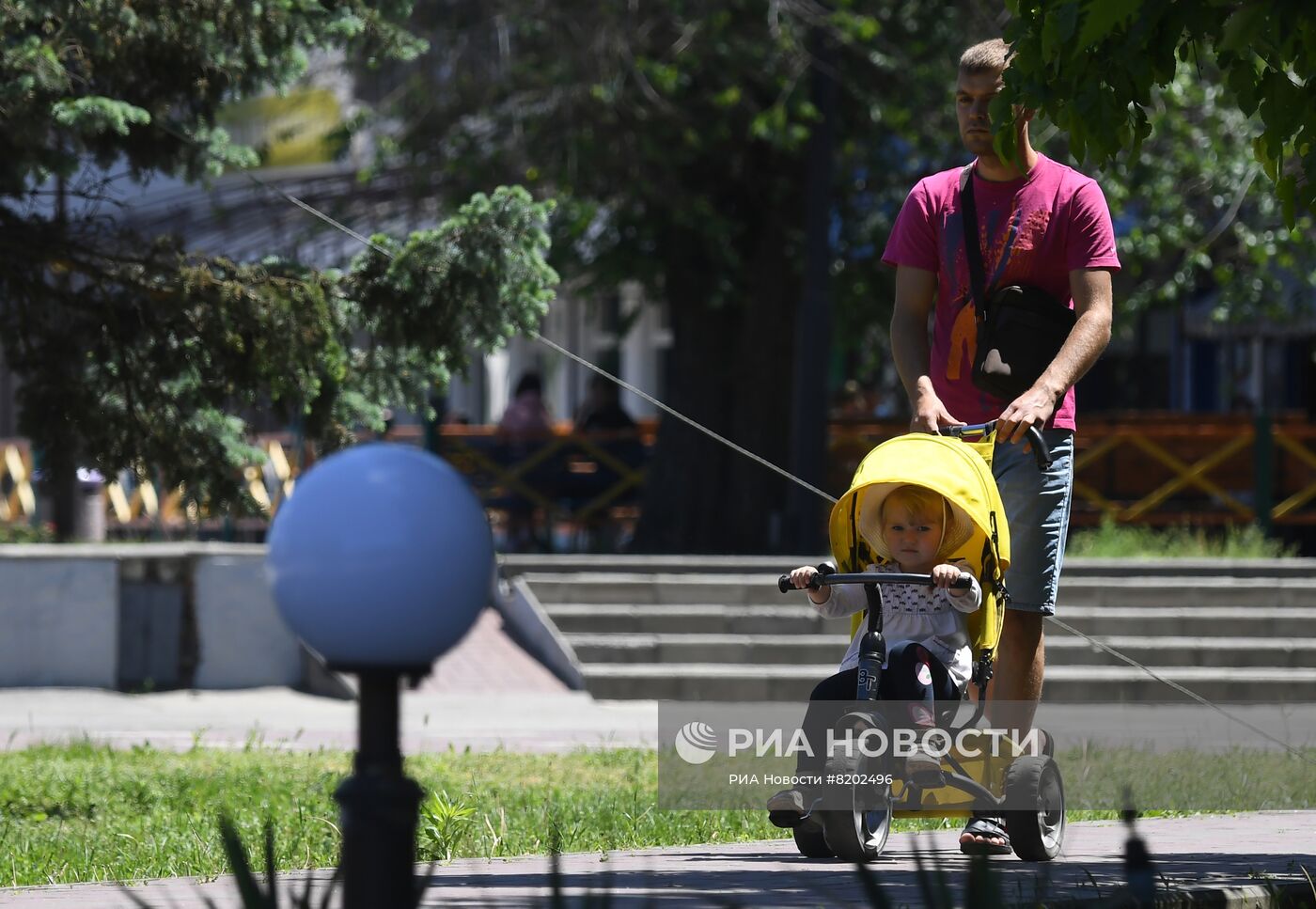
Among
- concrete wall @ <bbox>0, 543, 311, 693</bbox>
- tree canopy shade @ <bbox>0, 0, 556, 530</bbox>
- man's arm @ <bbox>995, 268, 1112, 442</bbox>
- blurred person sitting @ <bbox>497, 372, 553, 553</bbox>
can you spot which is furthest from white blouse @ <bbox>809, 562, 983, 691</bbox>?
blurred person sitting @ <bbox>497, 372, 553, 553</bbox>

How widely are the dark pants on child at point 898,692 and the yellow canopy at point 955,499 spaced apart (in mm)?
186

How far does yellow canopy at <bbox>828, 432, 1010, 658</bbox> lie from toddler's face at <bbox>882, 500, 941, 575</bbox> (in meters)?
0.06

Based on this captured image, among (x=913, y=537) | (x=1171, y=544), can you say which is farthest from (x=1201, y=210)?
(x=913, y=537)

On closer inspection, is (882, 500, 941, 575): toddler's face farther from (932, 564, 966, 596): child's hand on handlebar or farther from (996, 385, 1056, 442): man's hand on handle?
(996, 385, 1056, 442): man's hand on handle

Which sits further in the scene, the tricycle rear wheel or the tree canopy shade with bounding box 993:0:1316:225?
the tricycle rear wheel

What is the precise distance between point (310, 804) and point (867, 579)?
2.47 metres

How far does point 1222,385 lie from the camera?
1029 inches

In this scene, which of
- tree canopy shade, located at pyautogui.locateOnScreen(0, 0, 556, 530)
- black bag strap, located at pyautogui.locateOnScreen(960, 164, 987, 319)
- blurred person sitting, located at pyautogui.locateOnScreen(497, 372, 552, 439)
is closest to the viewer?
black bag strap, located at pyautogui.locateOnScreen(960, 164, 987, 319)

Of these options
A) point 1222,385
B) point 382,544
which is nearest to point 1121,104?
point 382,544

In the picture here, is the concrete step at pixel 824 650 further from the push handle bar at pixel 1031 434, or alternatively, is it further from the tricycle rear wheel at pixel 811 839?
the tricycle rear wheel at pixel 811 839

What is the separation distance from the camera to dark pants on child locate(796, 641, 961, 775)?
16.8 ft

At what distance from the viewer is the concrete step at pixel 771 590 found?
1340cm

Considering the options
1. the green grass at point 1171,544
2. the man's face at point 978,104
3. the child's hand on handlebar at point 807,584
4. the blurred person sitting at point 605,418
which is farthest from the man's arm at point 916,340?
the blurred person sitting at point 605,418

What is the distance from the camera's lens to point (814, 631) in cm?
1298
